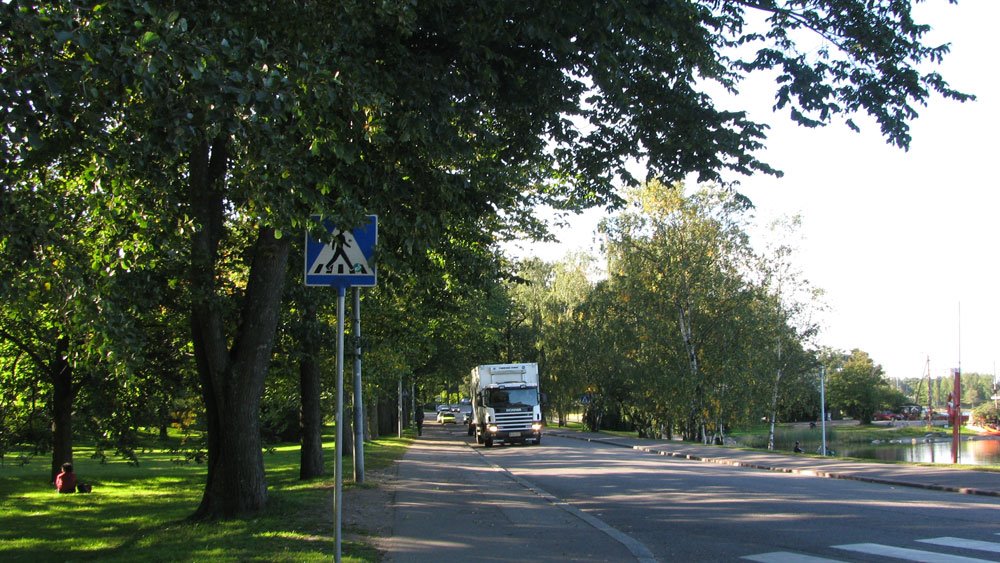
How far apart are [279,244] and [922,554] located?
841 centimetres

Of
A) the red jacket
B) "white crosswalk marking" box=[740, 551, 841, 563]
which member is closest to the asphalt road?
"white crosswalk marking" box=[740, 551, 841, 563]

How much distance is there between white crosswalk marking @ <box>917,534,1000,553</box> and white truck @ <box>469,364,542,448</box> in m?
26.9

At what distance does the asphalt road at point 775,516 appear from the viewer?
9.04m

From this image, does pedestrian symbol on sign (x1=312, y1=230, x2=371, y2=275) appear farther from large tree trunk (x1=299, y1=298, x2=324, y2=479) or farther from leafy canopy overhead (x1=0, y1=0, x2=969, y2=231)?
large tree trunk (x1=299, y1=298, x2=324, y2=479)

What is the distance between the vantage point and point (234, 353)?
11.1 metres

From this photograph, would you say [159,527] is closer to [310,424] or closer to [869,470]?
[310,424]

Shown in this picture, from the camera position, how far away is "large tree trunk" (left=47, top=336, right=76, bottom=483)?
20.0 meters

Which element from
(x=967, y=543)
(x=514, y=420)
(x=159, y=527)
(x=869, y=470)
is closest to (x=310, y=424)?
(x=159, y=527)

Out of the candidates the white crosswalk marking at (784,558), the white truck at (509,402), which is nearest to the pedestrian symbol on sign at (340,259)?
the white crosswalk marking at (784,558)

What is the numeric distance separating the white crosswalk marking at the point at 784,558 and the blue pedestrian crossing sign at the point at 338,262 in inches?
196

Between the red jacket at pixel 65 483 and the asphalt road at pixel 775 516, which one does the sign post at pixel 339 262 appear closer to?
the asphalt road at pixel 775 516

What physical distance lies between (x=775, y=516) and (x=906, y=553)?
3.28 meters

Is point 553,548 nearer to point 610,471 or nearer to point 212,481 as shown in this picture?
point 212,481

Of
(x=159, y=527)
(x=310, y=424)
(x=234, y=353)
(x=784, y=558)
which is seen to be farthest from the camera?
(x=310, y=424)
